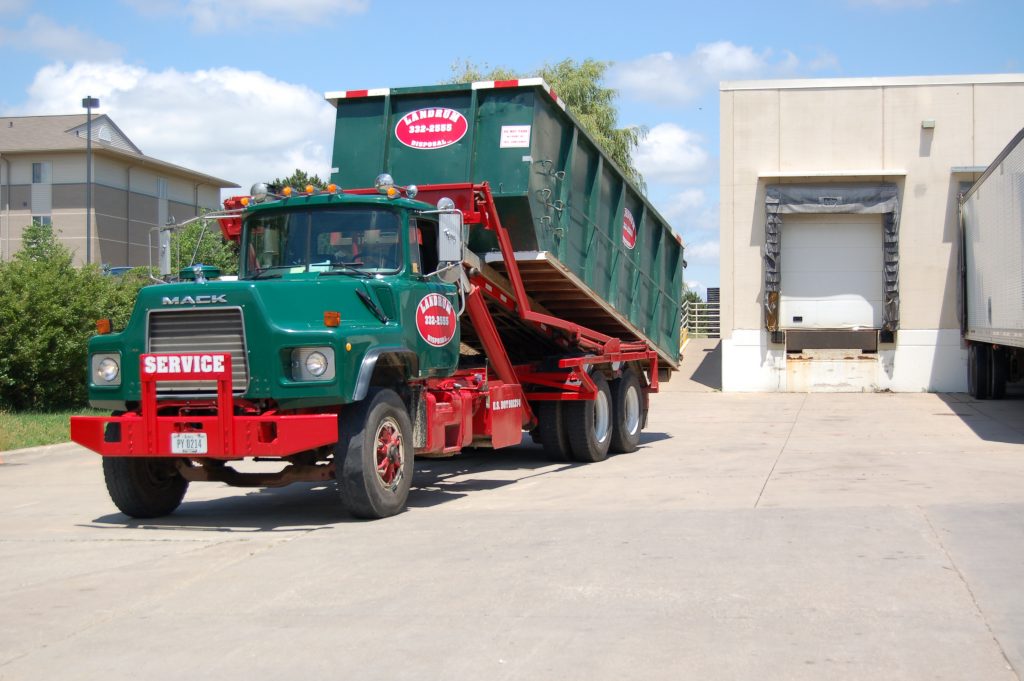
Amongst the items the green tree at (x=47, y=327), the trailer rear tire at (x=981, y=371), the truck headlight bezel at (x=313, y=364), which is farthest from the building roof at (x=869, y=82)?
the truck headlight bezel at (x=313, y=364)

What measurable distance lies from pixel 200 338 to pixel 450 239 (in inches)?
90.7

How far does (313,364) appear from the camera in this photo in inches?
344

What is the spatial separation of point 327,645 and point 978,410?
62.2ft

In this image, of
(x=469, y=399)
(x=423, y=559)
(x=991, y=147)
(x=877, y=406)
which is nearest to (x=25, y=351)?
(x=469, y=399)

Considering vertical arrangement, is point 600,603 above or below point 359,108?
below

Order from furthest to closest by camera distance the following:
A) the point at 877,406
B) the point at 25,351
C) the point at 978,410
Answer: the point at 877,406 → the point at 978,410 → the point at 25,351

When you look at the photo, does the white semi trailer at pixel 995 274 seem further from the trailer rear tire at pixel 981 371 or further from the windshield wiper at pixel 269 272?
the windshield wiper at pixel 269 272

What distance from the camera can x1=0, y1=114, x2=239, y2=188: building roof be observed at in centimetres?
5500

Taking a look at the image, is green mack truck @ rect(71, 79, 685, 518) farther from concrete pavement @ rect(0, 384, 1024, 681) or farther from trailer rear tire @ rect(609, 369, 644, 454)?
concrete pavement @ rect(0, 384, 1024, 681)

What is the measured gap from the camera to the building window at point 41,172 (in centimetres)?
5616

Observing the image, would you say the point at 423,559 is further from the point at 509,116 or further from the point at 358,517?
the point at 509,116

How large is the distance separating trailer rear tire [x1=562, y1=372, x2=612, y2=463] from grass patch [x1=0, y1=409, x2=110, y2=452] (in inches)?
242

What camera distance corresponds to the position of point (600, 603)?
247 inches

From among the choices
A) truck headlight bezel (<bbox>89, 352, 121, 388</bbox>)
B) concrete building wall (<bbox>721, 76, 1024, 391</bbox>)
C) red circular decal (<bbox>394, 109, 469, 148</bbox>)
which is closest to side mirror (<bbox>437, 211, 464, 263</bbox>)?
red circular decal (<bbox>394, 109, 469, 148</bbox>)
